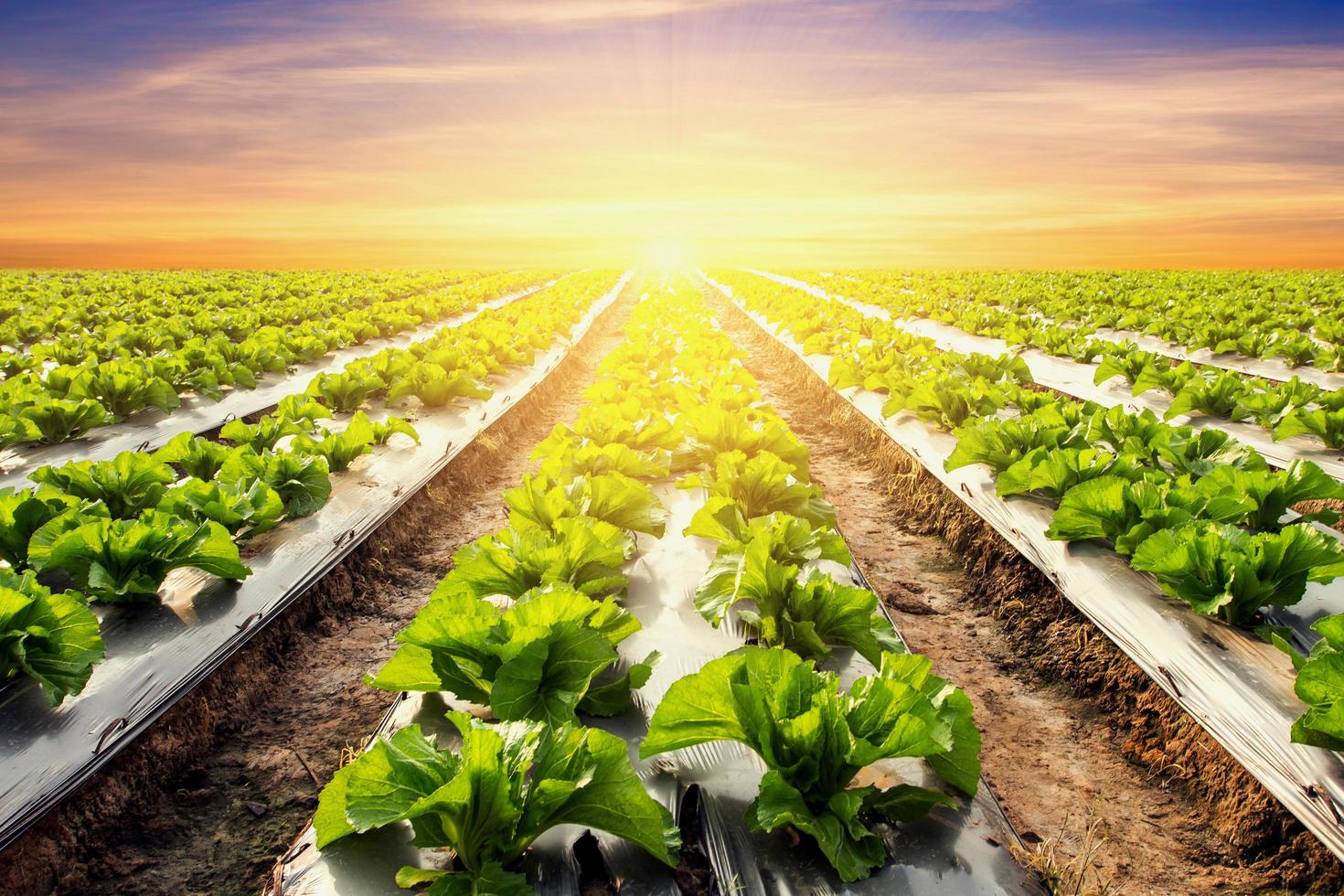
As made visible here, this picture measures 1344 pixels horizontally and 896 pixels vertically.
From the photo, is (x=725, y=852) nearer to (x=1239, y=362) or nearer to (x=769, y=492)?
(x=769, y=492)

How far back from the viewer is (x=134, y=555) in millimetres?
3184

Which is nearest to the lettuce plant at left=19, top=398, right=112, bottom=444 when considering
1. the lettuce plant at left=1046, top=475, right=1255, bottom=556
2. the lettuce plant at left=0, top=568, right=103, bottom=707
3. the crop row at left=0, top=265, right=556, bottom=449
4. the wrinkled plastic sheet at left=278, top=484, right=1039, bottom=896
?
the crop row at left=0, top=265, right=556, bottom=449

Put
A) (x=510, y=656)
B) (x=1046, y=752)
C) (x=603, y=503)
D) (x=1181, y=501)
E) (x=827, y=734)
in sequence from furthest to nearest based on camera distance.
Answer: (x=603, y=503) < (x=1181, y=501) < (x=1046, y=752) < (x=510, y=656) < (x=827, y=734)

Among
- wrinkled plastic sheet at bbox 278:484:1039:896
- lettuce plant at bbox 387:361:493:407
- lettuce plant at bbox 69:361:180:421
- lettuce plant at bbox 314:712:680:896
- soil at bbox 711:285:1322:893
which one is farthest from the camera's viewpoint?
lettuce plant at bbox 387:361:493:407

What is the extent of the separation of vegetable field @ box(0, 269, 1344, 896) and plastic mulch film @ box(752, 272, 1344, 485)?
0.08 metres

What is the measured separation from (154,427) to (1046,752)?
6.80 metres

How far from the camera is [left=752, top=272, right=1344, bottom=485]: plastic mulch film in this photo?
5574 mm

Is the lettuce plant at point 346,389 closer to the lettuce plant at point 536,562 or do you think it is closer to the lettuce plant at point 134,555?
the lettuce plant at point 134,555

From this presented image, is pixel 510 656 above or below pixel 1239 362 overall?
above

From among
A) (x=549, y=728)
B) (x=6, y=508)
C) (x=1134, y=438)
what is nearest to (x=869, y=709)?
(x=549, y=728)

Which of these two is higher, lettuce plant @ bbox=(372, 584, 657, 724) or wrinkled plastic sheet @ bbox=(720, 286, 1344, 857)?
lettuce plant @ bbox=(372, 584, 657, 724)

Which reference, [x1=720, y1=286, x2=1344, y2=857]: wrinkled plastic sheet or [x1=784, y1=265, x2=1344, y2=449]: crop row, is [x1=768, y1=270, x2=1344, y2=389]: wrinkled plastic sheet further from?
[x1=720, y1=286, x2=1344, y2=857]: wrinkled plastic sheet

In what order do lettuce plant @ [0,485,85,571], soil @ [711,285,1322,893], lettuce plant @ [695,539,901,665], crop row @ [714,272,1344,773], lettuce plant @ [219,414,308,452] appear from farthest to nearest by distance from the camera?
lettuce plant @ [219,414,308,452] → lettuce plant @ [0,485,85,571] → crop row @ [714,272,1344,773] → lettuce plant @ [695,539,901,665] → soil @ [711,285,1322,893]

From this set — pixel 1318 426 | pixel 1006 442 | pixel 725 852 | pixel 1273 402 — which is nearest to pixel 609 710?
pixel 725 852
